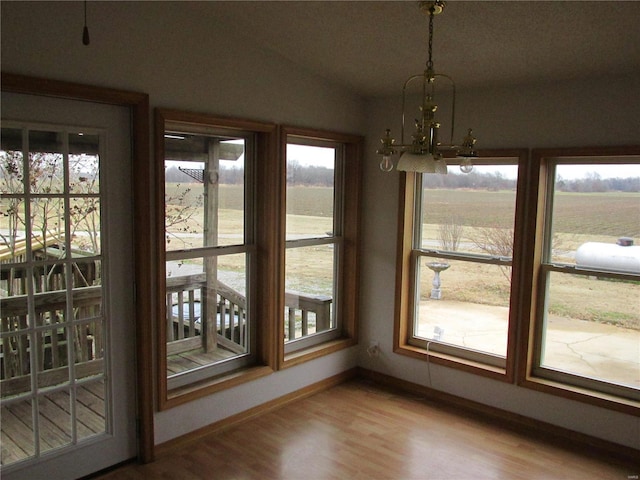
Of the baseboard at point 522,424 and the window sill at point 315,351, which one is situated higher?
the window sill at point 315,351

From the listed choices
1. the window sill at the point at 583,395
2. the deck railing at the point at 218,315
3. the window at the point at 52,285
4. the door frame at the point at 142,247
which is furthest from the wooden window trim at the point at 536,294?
the window at the point at 52,285

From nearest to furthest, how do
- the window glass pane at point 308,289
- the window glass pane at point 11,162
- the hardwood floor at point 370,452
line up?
the window glass pane at point 11,162
the hardwood floor at point 370,452
the window glass pane at point 308,289

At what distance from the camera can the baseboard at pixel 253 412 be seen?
330 centimetres

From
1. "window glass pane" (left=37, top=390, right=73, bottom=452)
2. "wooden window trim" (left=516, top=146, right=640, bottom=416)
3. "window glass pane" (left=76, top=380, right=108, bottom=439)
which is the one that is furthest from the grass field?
"window glass pane" (left=37, top=390, right=73, bottom=452)

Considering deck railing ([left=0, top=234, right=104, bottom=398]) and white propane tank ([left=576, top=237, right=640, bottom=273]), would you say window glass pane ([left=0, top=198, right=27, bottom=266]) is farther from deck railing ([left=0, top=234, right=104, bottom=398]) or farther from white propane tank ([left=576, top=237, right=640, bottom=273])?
white propane tank ([left=576, top=237, right=640, bottom=273])

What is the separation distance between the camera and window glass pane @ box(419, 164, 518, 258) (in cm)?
385

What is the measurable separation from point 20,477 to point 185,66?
A: 7.79 ft

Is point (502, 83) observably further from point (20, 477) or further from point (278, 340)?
point (20, 477)

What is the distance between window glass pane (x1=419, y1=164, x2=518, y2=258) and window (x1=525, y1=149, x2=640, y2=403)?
278 millimetres

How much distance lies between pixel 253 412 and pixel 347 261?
148cm

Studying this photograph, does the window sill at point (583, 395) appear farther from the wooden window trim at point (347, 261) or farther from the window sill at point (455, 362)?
the wooden window trim at point (347, 261)

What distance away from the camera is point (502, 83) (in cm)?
367

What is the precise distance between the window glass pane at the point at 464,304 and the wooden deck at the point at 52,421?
250cm

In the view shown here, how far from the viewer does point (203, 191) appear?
350cm
